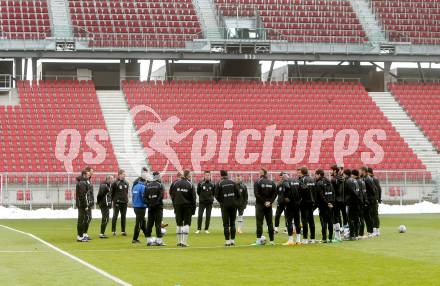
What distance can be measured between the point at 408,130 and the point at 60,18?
22.6m

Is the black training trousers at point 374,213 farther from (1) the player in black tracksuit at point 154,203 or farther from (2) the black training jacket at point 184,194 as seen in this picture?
(1) the player in black tracksuit at point 154,203

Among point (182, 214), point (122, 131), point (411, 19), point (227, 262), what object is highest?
point (411, 19)

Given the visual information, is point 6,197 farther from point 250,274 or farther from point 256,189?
point 250,274

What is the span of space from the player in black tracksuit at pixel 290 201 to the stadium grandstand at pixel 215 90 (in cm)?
1911

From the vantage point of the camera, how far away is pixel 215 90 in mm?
51656

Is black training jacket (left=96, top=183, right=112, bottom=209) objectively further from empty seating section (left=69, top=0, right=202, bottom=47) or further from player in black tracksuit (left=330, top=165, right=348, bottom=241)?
empty seating section (left=69, top=0, right=202, bottom=47)

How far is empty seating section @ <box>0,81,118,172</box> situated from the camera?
140 ft

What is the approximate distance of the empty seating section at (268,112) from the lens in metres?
45.7

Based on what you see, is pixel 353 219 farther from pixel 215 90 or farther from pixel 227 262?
pixel 215 90

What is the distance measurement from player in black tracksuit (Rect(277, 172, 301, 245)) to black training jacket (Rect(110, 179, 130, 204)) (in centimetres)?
624

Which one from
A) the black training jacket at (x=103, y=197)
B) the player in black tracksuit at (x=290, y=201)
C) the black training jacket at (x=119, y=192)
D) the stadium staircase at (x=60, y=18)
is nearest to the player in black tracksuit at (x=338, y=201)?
the player in black tracksuit at (x=290, y=201)

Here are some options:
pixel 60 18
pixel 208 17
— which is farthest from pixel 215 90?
pixel 60 18

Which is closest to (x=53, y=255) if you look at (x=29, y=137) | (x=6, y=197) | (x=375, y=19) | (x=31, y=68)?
(x=6, y=197)

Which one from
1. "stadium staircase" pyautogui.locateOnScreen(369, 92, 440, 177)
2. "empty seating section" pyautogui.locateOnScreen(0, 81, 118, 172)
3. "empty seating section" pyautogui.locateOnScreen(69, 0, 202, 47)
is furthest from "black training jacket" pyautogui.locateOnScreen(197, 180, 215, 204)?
"empty seating section" pyautogui.locateOnScreen(69, 0, 202, 47)
